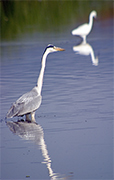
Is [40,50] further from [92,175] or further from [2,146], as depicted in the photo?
[92,175]

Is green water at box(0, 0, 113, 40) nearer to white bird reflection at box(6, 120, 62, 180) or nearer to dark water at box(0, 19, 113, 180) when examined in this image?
dark water at box(0, 19, 113, 180)

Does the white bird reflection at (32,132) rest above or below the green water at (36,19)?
below

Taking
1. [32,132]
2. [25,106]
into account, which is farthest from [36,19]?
[32,132]

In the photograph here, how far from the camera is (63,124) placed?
8.41 m

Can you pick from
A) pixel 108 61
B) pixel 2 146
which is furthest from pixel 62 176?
pixel 108 61

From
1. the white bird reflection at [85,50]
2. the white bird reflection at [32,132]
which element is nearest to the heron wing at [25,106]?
the white bird reflection at [32,132]

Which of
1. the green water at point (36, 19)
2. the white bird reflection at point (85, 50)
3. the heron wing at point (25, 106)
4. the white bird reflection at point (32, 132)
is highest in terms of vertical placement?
the green water at point (36, 19)

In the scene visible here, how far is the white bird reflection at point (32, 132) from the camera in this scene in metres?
6.85

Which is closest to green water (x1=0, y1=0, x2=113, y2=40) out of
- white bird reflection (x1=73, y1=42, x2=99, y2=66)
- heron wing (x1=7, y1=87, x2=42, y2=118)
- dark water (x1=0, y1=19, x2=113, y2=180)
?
white bird reflection (x1=73, y1=42, x2=99, y2=66)

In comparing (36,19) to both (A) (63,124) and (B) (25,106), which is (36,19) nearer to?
(B) (25,106)

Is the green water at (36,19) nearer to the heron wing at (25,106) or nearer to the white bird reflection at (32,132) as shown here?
the heron wing at (25,106)

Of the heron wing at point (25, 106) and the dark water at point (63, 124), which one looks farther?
the heron wing at point (25, 106)

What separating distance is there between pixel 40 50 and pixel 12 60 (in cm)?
192

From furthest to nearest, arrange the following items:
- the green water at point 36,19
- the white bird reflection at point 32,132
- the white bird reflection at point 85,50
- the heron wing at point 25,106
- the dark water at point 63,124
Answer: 1. the green water at point 36,19
2. the white bird reflection at point 85,50
3. the heron wing at point 25,106
4. the white bird reflection at point 32,132
5. the dark water at point 63,124
